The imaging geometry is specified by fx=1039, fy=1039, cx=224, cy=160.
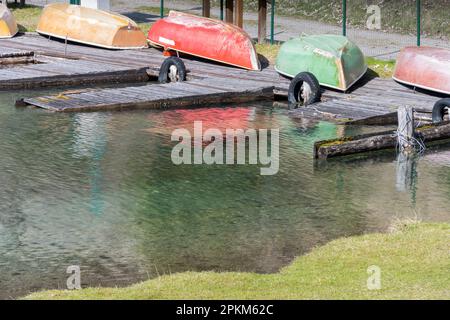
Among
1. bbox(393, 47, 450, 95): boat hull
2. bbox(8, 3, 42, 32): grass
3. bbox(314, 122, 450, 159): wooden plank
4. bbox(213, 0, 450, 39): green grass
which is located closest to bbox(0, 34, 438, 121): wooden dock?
bbox(393, 47, 450, 95): boat hull

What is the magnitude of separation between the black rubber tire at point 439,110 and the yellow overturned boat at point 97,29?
1465 centimetres

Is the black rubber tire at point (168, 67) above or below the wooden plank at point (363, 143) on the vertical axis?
above

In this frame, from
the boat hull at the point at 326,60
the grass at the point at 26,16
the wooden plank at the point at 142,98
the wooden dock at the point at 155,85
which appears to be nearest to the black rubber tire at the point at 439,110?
the wooden dock at the point at 155,85

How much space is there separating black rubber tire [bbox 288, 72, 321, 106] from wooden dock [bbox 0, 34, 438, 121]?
49 cm

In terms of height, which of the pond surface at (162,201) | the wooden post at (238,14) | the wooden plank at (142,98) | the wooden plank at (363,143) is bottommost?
the pond surface at (162,201)

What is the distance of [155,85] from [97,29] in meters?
7.16

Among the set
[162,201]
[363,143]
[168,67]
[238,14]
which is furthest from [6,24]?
[162,201]

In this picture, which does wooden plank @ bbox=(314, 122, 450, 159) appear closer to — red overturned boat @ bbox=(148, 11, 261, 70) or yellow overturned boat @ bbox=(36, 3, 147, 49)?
red overturned boat @ bbox=(148, 11, 261, 70)

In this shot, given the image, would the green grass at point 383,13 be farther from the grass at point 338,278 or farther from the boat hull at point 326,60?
the grass at point 338,278

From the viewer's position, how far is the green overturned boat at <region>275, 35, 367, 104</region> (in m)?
30.9

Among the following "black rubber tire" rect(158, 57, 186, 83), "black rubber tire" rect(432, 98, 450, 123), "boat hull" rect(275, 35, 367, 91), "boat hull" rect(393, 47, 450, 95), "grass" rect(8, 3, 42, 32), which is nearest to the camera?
"black rubber tire" rect(432, 98, 450, 123)

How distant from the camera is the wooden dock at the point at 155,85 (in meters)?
29.2

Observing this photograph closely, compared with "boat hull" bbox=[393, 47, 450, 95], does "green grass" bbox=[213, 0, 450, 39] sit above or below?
above
